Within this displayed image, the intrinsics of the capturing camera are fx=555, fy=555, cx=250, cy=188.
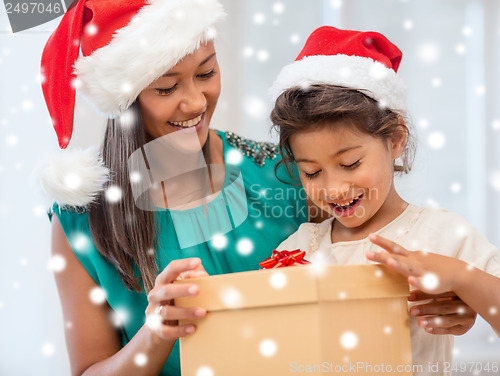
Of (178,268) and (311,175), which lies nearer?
(178,268)

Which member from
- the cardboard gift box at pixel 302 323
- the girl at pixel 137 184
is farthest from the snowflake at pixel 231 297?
the girl at pixel 137 184

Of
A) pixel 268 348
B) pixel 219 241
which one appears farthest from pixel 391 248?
pixel 219 241

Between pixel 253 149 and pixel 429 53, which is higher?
pixel 429 53

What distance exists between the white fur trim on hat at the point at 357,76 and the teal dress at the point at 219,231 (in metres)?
0.29

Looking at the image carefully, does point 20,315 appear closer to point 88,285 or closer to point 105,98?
point 88,285

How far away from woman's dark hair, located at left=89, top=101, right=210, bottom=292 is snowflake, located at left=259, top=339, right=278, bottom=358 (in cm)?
45

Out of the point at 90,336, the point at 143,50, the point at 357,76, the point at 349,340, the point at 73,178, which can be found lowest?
the point at 90,336

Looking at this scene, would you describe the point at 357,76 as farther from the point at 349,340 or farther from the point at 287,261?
the point at 349,340

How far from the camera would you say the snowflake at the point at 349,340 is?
708 millimetres

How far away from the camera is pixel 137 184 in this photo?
1.21 metres

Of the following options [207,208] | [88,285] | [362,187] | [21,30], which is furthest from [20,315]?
[362,187]

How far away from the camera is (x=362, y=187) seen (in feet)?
3.22

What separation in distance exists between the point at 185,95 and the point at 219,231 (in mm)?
307

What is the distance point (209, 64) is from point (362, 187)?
402mm
